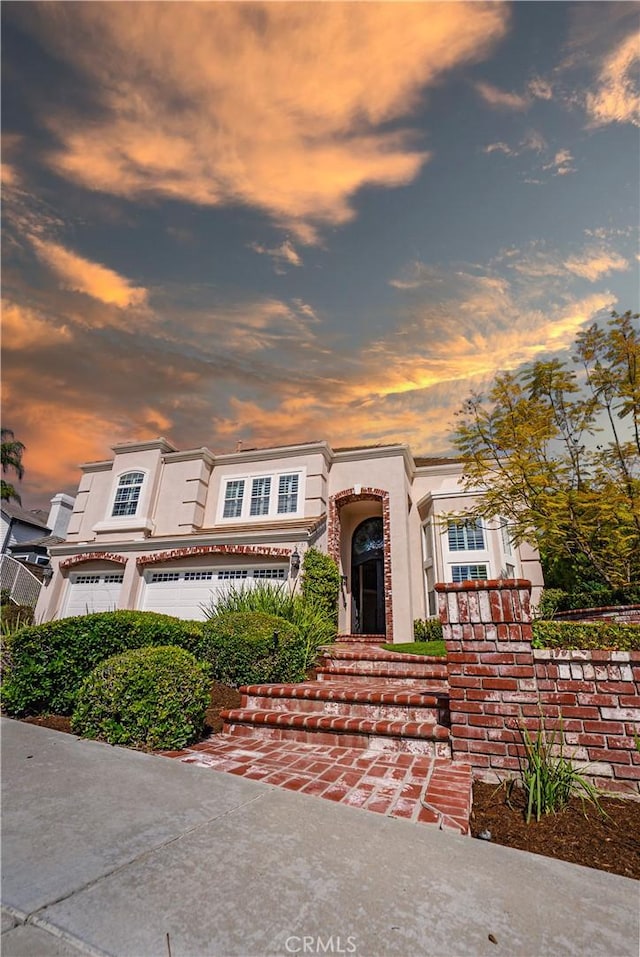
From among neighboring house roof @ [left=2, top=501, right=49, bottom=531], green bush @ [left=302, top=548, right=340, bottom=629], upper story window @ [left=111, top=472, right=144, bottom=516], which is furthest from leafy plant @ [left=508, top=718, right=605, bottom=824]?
neighboring house roof @ [left=2, top=501, right=49, bottom=531]

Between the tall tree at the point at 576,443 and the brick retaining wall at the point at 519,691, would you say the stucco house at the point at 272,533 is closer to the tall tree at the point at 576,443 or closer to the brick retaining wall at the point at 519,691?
the tall tree at the point at 576,443

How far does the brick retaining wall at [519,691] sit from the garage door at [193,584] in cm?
952

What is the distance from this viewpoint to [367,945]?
1456 mm

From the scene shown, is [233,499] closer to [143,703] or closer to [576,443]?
[576,443]

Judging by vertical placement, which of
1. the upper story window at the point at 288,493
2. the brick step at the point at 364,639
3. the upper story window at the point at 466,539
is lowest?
the brick step at the point at 364,639

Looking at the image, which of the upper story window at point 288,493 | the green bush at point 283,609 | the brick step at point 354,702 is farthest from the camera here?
the upper story window at point 288,493

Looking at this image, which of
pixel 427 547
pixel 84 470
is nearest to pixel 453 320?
pixel 427 547

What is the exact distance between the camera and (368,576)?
16078 mm

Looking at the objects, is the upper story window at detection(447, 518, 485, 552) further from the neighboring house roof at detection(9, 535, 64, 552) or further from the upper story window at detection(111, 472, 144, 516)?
the neighboring house roof at detection(9, 535, 64, 552)

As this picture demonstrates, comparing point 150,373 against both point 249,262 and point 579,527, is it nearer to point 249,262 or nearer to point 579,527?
point 249,262

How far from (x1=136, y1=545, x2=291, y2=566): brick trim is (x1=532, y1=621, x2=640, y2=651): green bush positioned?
9.36 meters

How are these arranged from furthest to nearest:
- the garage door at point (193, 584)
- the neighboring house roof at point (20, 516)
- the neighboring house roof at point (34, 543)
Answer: the neighboring house roof at point (20, 516) < the neighboring house roof at point (34, 543) < the garage door at point (193, 584)

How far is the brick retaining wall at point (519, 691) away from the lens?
311 centimetres

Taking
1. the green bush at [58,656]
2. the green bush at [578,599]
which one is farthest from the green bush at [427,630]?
the green bush at [58,656]
